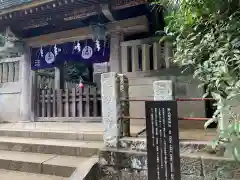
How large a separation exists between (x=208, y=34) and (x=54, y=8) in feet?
15.9

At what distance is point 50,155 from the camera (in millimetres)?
5273

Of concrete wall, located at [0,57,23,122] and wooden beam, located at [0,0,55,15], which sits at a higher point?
wooden beam, located at [0,0,55,15]

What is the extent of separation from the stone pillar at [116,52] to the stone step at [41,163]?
3381 mm

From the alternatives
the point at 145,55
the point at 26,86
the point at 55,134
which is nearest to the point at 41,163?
the point at 55,134

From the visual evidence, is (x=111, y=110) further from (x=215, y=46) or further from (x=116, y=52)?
(x=116, y=52)

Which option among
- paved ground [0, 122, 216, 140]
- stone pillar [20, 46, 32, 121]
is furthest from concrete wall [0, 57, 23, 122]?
paved ground [0, 122, 216, 140]

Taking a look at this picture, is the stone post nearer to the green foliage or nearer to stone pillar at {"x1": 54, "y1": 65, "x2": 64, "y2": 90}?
the green foliage

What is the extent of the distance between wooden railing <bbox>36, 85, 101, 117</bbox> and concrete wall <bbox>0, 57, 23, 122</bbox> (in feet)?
2.58

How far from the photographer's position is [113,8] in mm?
6867

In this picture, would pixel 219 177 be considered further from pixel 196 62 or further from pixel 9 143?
pixel 9 143

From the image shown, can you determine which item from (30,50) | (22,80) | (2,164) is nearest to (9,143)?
(2,164)

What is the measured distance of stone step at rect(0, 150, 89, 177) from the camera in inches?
179

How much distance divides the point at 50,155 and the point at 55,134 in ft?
3.16

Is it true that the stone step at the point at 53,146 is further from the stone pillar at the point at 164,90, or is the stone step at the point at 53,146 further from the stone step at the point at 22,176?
the stone pillar at the point at 164,90
